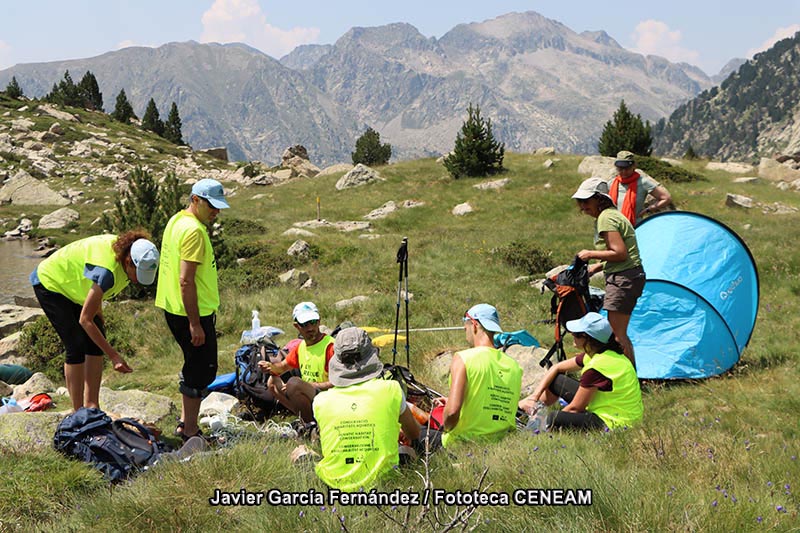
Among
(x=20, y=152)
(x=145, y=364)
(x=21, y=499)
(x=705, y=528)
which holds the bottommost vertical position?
(x=145, y=364)

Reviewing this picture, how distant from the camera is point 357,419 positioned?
3859mm

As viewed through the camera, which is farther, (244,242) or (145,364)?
(244,242)

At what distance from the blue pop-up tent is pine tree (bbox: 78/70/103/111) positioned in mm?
80729

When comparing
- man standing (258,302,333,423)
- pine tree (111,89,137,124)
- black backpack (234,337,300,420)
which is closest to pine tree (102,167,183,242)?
black backpack (234,337,300,420)

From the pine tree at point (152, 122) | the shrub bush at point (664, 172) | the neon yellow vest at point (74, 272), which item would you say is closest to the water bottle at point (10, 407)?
the neon yellow vest at point (74, 272)

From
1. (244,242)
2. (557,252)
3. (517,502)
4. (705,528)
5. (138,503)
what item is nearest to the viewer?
(705,528)

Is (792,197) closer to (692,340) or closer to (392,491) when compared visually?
(692,340)

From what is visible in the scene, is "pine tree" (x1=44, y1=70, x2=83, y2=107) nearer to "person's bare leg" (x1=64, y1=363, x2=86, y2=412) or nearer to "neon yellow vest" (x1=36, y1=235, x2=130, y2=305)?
"neon yellow vest" (x1=36, y1=235, x2=130, y2=305)

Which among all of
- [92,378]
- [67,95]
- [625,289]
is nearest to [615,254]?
[625,289]

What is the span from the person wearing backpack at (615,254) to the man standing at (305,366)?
9.67 ft

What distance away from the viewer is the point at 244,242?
62.2 feet

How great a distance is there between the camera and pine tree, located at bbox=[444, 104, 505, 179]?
91.8 feet

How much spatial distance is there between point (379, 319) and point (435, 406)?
15.5 ft

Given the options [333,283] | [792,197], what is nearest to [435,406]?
[333,283]
